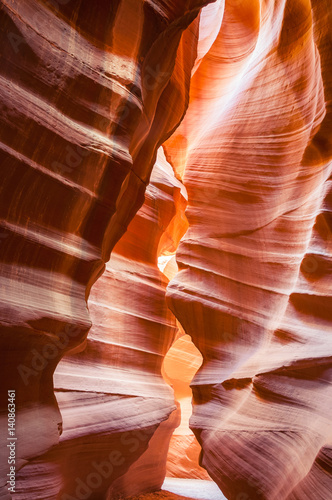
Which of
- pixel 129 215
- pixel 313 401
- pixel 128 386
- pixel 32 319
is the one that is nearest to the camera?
pixel 32 319

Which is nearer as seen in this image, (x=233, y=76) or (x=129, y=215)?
(x=129, y=215)

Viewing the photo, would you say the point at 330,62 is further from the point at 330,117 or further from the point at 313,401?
the point at 313,401

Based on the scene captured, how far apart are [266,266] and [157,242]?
2.34 meters

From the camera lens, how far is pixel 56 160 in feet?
11.5

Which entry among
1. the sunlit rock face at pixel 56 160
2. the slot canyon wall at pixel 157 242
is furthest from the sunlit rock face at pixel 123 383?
the sunlit rock face at pixel 56 160

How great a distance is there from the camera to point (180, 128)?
24.2ft

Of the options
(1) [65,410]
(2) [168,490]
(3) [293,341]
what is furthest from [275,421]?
(2) [168,490]

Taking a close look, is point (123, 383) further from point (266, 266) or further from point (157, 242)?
point (157, 242)

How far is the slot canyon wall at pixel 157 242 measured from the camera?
3346 millimetres

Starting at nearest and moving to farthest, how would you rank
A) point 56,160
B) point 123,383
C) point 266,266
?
1. point 56,160
2. point 266,266
3. point 123,383

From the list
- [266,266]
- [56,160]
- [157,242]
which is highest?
[157,242]

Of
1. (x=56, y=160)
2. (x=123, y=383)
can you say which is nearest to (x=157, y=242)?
(x=123, y=383)

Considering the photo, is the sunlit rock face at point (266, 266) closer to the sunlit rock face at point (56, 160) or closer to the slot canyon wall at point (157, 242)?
the slot canyon wall at point (157, 242)

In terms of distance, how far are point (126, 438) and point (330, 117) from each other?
4.24 metres
